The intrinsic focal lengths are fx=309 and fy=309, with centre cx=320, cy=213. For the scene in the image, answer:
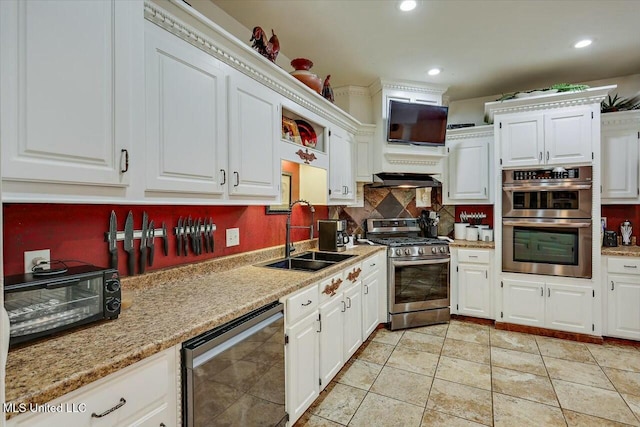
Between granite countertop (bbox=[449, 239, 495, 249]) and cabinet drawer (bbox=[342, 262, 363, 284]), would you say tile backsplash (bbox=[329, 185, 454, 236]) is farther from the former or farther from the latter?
cabinet drawer (bbox=[342, 262, 363, 284])

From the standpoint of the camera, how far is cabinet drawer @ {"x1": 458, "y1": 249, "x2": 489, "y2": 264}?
3.44 meters

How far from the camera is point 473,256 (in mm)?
3484

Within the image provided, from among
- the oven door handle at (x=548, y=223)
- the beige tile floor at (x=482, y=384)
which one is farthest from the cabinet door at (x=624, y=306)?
the oven door handle at (x=548, y=223)

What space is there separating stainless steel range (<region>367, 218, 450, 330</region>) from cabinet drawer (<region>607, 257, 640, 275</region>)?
57.4 inches

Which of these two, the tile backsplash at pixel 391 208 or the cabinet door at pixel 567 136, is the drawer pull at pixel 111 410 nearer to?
the tile backsplash at pixel 391 208

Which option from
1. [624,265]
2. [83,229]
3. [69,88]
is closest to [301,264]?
[83,229]

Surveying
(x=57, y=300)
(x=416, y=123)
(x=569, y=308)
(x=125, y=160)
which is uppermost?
(x=416, y=123)

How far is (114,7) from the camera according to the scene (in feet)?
3.77

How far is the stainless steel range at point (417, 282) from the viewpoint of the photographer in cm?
331

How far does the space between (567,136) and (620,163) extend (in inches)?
26.6

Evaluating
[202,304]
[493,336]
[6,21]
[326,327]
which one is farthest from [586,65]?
[6,21]

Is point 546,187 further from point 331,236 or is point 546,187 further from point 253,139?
point 253,139

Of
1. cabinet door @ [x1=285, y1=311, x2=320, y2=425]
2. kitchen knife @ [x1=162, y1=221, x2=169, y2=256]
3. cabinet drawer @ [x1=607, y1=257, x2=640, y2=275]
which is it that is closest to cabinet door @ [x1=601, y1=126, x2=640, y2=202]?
cabinet drawer @ [x1=607, y1=257, x2=640, y2=275]

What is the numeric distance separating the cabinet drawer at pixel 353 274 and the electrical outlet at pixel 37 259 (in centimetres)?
174
